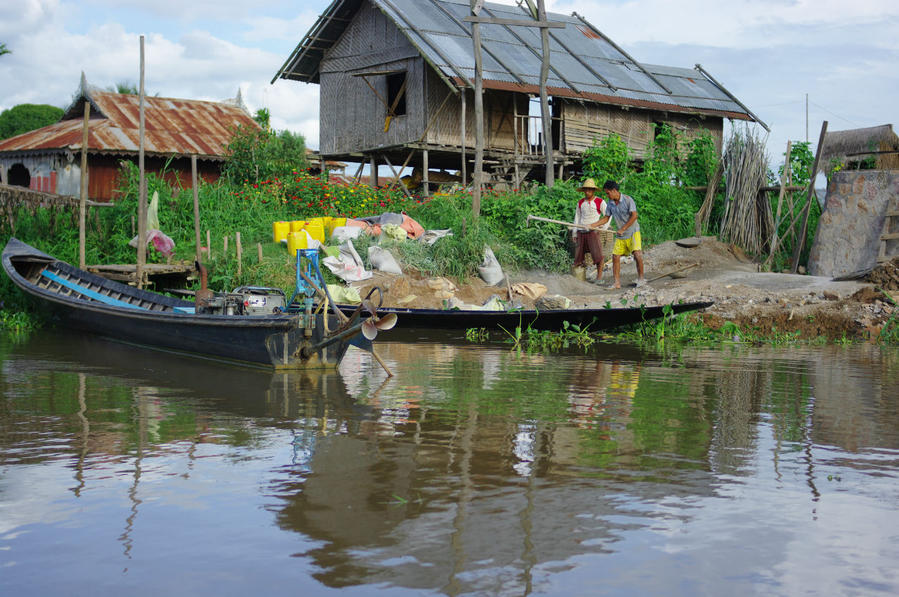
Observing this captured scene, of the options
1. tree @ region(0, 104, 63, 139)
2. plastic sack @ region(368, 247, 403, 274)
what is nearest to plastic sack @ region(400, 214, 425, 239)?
plastic sack @ region(368, 247, 403, 274)

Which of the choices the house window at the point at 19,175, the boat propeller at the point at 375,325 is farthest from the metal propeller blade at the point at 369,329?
the house window at the point at 19,175

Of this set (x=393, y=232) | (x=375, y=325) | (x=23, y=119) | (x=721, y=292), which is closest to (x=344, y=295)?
(x=393, y=232)

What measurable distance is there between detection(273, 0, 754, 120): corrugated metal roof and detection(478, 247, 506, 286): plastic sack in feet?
20.8

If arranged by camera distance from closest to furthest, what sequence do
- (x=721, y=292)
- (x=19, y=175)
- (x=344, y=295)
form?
(x=344, y=295)
(x=721, y=292)
(x=19, y=175)

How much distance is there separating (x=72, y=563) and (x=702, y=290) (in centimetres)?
1027

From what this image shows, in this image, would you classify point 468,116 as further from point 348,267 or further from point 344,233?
point 348,267

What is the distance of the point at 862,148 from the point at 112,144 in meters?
→ 16.4

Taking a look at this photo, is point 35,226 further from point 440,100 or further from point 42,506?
point 42,506

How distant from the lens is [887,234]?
42.5 ft

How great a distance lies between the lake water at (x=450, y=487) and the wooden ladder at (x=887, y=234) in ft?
20.4

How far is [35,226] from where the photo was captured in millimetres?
14672

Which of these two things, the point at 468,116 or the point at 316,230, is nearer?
the point at 316,230

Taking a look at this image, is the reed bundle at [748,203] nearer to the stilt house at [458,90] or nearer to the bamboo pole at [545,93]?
the bamboo pole at [545,93]

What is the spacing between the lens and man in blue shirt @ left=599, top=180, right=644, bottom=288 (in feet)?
40.2
